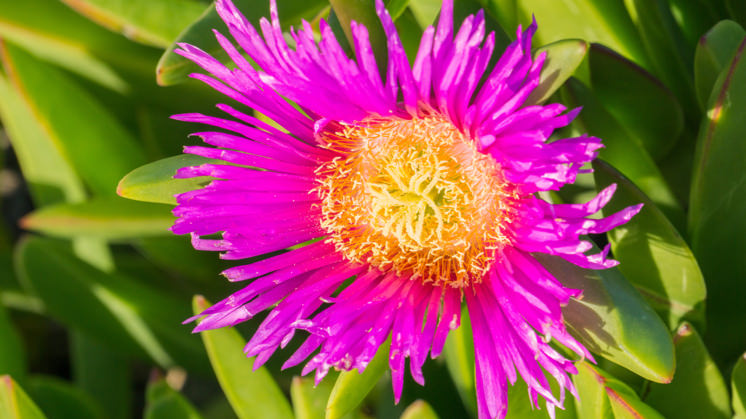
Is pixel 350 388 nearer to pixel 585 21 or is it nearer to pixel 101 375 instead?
pixel 585 21

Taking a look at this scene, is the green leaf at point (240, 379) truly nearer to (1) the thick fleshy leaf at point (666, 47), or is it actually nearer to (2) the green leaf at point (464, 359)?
(2) the green leaf at point (464, 359)

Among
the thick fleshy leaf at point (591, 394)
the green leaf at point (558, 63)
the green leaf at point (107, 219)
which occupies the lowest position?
the thick fleshy leaf at point (591, 394)

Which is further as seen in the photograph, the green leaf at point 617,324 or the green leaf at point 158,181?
the green leaf at point 158,181

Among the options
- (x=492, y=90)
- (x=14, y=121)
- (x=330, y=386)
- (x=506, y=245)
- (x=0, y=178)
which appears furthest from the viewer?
(x=0, y=178)

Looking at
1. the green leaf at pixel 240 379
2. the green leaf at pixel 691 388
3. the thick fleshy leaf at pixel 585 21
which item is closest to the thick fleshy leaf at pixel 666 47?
the thick fleshy leaf at pixel 585 21

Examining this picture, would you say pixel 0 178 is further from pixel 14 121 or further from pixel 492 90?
pixel 492 90

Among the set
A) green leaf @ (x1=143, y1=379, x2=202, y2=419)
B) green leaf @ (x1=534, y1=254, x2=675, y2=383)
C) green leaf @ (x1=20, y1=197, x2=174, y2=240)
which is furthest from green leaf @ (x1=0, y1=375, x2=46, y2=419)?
green leaf @ (x1=534, y1=254, x2=675, y2=383)

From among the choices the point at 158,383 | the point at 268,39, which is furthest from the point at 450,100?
the point at 158,383
